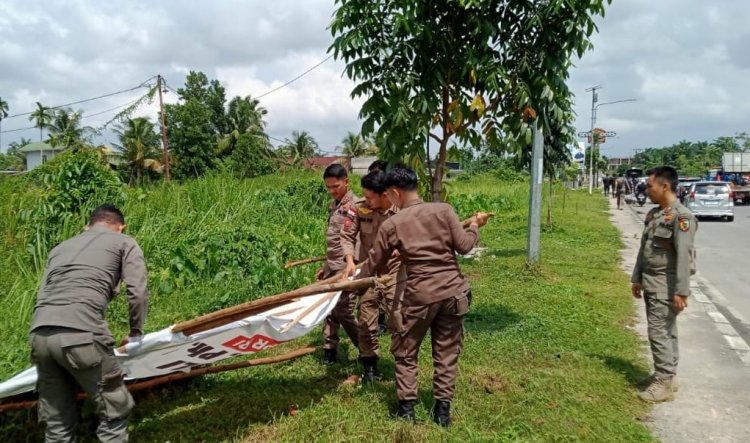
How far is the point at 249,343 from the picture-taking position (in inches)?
139

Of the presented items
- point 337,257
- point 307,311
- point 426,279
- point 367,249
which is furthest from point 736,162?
point 307,311

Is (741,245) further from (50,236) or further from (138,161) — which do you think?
(138,161)

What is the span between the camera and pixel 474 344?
17.7 ft

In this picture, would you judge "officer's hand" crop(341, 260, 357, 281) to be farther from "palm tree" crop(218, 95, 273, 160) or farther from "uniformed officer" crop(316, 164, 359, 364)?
"palm tree" crop(218, 95, 273, 160)

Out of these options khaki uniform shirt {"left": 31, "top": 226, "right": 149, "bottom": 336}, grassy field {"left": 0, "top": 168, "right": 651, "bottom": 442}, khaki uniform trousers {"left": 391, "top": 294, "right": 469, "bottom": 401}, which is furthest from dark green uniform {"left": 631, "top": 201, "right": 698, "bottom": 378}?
khaki uniform shirt {"left": 31, "top": 226, "right": 149, "bottom": 336}

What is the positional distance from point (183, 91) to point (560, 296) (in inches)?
1566

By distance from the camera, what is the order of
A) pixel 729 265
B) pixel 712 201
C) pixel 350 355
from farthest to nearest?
pixel 712 201
pixel 729 265
pixel 350 355

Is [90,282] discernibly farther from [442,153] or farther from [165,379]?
[442,153]

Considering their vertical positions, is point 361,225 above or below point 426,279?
above

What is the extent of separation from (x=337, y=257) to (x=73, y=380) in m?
2.28

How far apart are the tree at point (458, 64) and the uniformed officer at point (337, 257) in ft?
1.68

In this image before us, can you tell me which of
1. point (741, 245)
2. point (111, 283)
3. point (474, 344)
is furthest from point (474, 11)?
point (741, 245)

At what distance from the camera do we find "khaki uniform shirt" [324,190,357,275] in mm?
4864

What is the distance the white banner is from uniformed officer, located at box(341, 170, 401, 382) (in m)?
0.76
